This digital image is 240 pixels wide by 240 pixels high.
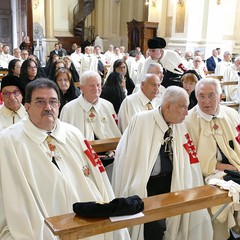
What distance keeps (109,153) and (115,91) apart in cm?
163

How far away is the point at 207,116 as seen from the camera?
348 centimetres

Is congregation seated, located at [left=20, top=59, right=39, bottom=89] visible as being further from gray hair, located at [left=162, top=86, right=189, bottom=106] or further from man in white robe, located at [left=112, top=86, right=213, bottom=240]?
gray hair, located at [left=162, top=86, right=189, bottom=106]

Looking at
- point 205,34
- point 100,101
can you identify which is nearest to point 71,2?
point 205,34

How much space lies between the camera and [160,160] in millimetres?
3150

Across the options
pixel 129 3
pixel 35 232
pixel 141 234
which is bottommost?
pixel 141 234

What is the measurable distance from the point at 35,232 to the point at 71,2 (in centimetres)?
1899

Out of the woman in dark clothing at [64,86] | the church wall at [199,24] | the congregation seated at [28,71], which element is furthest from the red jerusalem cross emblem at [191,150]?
the church wall at [199,24]

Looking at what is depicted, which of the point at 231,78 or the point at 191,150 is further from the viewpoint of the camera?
the point at 231,78

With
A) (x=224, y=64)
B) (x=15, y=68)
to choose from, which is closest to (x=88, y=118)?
(x=15, y=68)

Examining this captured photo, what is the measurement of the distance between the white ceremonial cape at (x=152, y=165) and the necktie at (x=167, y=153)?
5 cm

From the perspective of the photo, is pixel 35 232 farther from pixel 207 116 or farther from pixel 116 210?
pixel 207 116

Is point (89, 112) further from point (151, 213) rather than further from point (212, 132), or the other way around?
point (151, 213)

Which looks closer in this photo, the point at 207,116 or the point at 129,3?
the point at 207,116

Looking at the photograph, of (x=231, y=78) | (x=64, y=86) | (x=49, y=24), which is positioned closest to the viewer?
(x=64, y=86)
